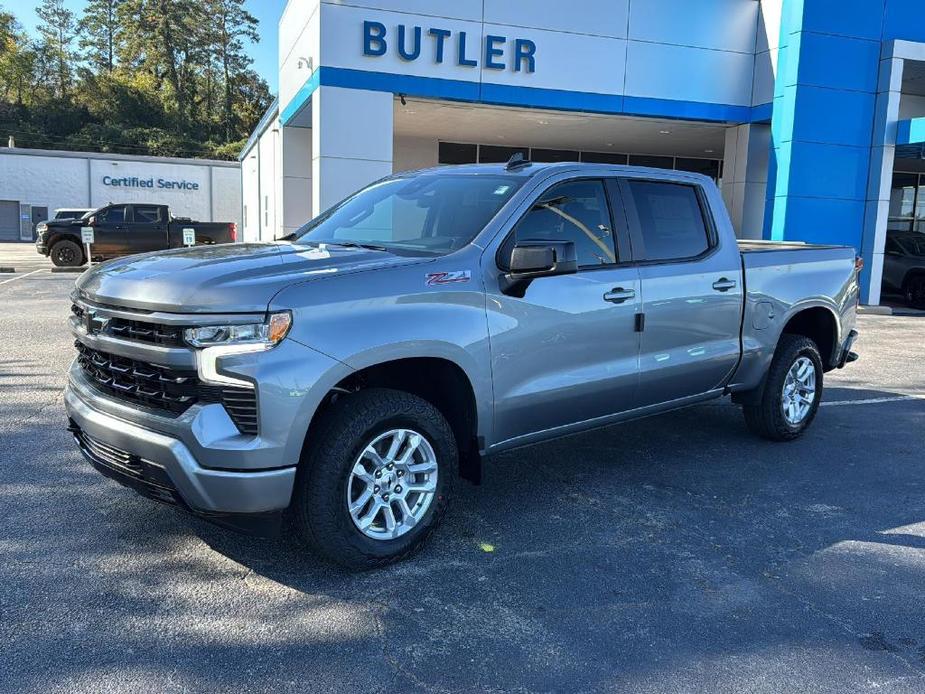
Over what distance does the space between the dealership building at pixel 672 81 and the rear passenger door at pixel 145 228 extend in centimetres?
715

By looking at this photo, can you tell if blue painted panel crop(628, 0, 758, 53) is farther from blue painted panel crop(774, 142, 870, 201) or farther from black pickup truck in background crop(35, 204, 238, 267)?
black pickup truck in background crop(35, 204, 238, 267)

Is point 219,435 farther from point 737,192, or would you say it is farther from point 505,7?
point 737,192

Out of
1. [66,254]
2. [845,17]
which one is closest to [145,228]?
[66,254]

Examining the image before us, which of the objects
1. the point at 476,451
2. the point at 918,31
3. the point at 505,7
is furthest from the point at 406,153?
the point at 476,451

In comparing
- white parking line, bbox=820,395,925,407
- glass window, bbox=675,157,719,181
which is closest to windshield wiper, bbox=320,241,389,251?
white parking line, bbox=820,395,925,407

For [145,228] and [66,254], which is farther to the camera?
[145,228]

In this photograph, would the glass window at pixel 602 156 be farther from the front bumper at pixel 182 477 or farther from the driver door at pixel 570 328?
the front bumper at pixel 182 477

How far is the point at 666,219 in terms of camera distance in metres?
5.12

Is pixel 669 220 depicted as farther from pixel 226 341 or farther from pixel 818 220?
pixel 818 220

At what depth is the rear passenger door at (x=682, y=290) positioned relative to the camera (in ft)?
15.9

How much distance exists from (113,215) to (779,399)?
21.2 m

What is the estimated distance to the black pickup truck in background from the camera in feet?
71.3

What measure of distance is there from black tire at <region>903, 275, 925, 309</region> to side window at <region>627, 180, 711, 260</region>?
1451cm

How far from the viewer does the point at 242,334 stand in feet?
10.6
